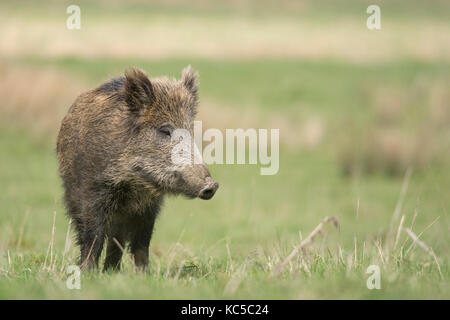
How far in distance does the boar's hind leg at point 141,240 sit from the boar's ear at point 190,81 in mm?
A: 1253

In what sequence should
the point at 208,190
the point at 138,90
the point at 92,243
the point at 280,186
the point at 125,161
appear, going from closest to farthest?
the point at 208,190 → the point at 92,243 → the point at 125,161 → the point at 138,90 → the point at 280,186

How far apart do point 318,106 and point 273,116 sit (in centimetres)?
338

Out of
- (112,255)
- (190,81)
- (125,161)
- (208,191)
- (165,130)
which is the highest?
(190,81)

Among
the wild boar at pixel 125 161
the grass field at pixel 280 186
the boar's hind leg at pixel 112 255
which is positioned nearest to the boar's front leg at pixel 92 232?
the wild boar at pixel 125 161

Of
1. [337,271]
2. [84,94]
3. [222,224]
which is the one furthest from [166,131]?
[222,224]

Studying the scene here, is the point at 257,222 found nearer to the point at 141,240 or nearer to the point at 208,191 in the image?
the point at 141,240

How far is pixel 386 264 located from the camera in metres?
5.40

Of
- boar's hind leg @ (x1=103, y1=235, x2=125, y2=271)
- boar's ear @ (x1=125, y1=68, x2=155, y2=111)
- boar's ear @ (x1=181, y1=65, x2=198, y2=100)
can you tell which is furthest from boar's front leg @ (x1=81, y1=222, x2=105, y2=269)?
boar's ear @ (x1=181, y1=65, x2=198, y2=100)

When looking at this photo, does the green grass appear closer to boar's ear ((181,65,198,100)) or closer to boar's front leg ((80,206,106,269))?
boar's front leg ((80,206,106,269))

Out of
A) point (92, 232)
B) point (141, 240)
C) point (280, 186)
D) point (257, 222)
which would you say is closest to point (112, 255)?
point (141, 240)

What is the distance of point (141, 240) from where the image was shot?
21.9 ft

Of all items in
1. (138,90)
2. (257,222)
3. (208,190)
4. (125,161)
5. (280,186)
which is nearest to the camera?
(208,190)

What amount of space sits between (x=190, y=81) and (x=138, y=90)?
26.3 inches
